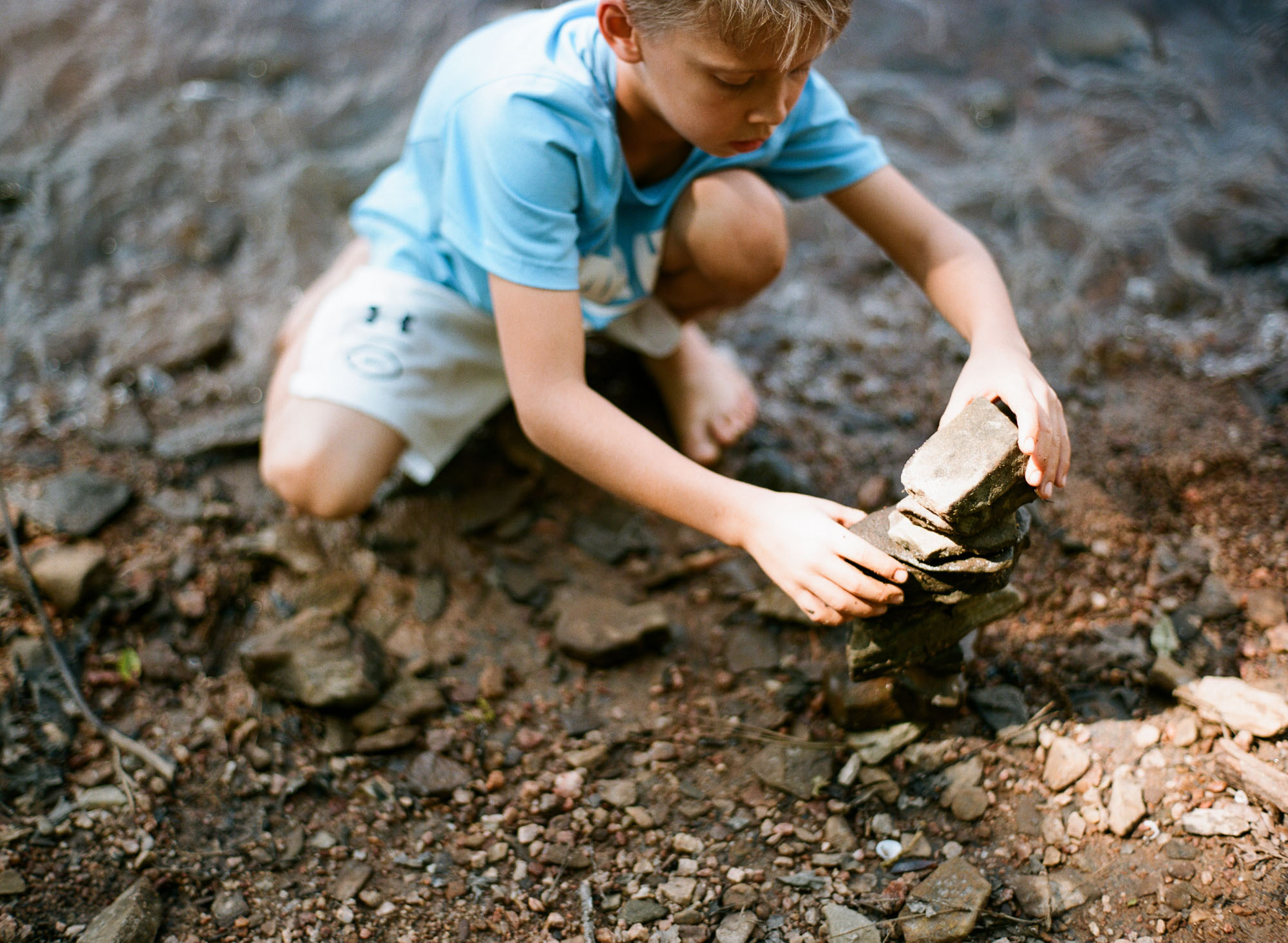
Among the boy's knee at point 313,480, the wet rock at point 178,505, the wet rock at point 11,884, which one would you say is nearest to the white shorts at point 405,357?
the boy's knee at point 313,480

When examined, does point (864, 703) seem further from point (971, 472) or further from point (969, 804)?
point (971, 472)

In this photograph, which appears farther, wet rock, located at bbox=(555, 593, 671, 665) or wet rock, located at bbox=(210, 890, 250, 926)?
wet rock, located at bbox=(555, 593, 671, 665)

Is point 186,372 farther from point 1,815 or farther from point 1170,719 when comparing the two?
point 1170,719

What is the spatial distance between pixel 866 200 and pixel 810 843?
54.7 inches

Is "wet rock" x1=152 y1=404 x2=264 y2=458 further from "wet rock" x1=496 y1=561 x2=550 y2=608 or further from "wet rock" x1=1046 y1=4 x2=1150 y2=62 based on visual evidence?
"wet rock" x1=1046 y1=4 x2=1150 y2=62

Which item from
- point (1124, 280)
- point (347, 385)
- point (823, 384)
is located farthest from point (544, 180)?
point (1124, 280)

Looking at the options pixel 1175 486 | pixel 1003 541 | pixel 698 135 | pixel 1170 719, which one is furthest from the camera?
pixel 1175 486

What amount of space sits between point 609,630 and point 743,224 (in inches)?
37.7

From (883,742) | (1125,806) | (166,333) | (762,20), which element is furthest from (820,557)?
(166,333)

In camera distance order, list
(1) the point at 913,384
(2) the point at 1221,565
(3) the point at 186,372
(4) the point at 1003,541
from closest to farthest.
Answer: (4) the point at 1003,541 < (2) the point at 1221,565 < (1) the point at 913,384 < (3) the point at 186,372

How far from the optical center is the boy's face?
155 cm

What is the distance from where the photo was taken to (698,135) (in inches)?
67.4

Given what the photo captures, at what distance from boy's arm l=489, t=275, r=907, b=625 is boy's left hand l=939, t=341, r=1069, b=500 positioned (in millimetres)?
310

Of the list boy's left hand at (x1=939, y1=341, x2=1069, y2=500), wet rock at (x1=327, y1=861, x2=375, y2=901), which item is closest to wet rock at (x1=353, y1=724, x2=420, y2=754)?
wet rock at (x1=327, y1=861, x2=375, y2=901)
